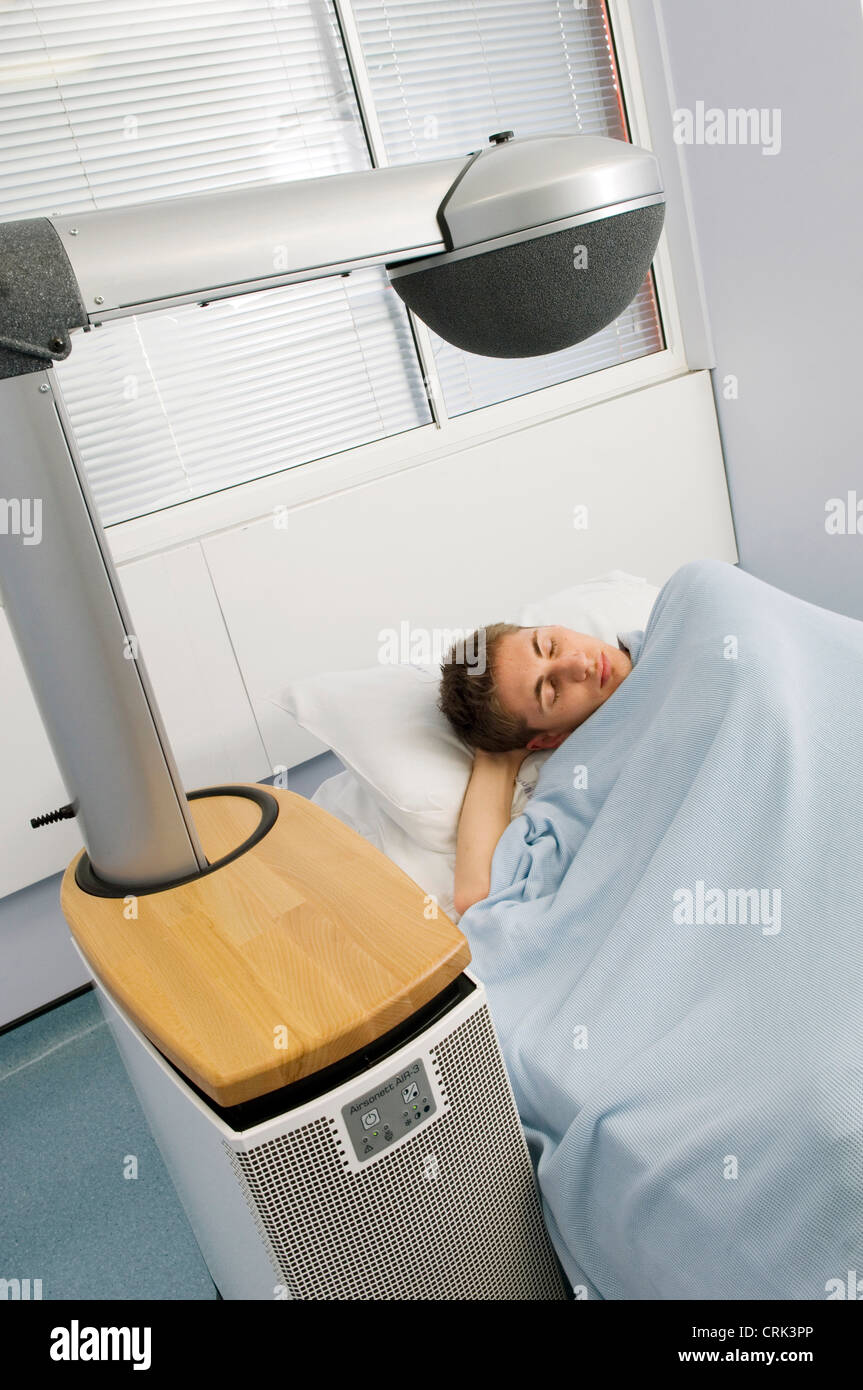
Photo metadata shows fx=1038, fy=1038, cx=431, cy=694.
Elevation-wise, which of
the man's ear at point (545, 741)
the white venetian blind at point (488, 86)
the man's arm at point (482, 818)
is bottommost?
the man's arm at point (482, 818)

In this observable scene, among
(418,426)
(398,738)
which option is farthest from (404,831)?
(418,426)

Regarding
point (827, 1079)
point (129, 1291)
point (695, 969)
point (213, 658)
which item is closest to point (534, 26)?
point (213, 658)

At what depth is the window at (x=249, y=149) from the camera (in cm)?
204

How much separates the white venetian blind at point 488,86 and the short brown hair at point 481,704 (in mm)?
985

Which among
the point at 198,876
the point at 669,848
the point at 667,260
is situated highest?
the point at 667,260

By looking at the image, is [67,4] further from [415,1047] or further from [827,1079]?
[827,1079]

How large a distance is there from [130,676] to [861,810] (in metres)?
0.81

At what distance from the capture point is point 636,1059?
1.09 meters

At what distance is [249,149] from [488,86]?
710 millimetres

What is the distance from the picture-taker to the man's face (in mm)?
1740

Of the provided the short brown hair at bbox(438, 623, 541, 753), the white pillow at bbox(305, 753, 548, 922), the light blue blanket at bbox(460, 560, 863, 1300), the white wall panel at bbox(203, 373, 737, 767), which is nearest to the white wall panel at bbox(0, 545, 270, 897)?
A: the white wall panel at bbox(203, 373, 737, 767)

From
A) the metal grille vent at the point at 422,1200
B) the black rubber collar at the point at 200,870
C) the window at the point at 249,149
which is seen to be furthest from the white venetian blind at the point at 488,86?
the metal grille vent at the point at 422,1200

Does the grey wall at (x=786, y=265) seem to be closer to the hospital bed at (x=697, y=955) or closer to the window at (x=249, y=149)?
the window at (x=249, y=149)

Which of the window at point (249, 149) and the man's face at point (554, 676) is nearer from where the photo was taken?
the man's face at point (554, 676)
